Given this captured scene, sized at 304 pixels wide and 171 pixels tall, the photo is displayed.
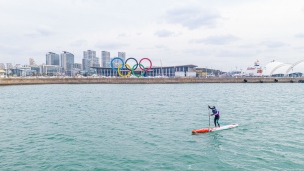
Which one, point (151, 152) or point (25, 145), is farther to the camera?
point (25, 145)

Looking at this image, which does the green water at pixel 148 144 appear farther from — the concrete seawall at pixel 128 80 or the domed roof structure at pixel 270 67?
the domed roof structure at pixel 270 67

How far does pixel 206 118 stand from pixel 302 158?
12.9 metres

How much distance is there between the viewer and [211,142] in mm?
18578

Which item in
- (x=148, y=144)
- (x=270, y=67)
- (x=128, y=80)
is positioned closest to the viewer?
(x=148, y=144)

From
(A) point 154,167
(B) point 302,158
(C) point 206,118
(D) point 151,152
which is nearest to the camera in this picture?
(A) point 154,167

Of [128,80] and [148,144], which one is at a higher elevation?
[128,80]

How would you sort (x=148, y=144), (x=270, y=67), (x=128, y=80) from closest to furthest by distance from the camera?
(x=148, y=144) → (x=128, y=80) → (x=270, y=67)

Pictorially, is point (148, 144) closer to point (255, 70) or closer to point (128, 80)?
point (128, 80)

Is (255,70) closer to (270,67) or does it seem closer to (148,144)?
(270,67)

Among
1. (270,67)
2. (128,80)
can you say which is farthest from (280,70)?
(128,80)

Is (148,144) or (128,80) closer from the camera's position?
(148,144)

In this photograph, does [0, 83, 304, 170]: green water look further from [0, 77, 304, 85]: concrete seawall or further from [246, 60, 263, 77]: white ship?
[246, 60, 263, 77]: white ship

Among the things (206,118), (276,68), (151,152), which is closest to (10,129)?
(151,152)

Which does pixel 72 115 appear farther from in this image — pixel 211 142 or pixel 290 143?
pixel 290 143
